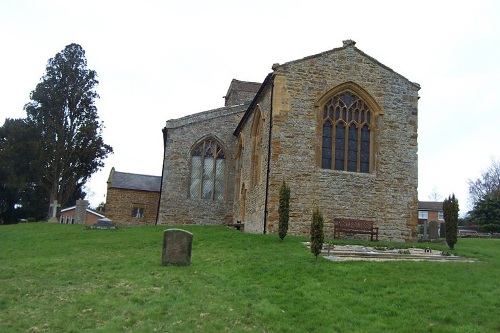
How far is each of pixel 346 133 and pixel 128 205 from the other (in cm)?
1862

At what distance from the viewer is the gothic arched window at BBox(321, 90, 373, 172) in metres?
22.0

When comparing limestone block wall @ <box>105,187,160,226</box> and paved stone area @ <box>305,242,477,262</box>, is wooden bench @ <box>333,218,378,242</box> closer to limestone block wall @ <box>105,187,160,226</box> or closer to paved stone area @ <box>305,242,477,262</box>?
paved stone area @ <box>305,242,477,262</box>

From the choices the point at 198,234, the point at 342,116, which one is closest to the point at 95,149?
the point at 198,234

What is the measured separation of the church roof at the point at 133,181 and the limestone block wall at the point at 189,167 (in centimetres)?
447

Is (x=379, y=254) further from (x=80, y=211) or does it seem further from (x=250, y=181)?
(x=80, y=211)

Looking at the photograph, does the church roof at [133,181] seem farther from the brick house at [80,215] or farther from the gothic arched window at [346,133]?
the gothic arched window at [346,133]

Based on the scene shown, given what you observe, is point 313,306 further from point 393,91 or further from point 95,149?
point 95,149

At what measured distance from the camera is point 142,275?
13117 millimetres

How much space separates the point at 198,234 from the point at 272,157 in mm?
4899

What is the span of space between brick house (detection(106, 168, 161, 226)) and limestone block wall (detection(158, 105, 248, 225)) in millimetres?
4148

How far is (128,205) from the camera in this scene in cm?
3450

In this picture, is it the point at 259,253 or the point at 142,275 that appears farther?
the point at 259,253

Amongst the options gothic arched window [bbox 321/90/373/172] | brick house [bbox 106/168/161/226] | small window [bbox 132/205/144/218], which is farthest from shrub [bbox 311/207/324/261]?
small window [bbox 132/205/144/218]

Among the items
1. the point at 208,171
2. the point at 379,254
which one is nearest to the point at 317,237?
the point at 379,254
